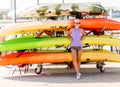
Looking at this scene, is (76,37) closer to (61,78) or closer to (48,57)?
(48,57)

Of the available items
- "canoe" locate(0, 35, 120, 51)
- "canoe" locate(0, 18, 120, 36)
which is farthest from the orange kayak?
"canoe" locate(0, 18, 120, 36)

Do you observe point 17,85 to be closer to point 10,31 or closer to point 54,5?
point 10,31

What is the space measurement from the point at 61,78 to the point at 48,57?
29.0 inches

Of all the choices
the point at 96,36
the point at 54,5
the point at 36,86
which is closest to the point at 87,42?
the point at 96,36

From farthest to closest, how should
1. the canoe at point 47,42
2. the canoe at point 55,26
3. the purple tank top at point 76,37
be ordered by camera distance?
the canoe at point 55,26 < the canoe at point 47,42 < the purple tank top at point 76,37

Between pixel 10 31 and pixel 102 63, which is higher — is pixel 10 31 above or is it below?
above

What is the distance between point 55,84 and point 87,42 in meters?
2.06

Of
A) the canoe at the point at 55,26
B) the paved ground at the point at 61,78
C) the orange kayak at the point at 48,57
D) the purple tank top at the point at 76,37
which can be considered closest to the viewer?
the paved ground at the point at 61,78

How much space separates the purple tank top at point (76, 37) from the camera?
456 inches

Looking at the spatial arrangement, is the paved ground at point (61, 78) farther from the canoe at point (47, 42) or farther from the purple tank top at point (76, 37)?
the purple tank top at point (76, 37)

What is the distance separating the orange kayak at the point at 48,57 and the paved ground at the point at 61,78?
0.44 m

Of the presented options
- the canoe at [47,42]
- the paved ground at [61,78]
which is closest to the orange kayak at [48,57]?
the canoe at [47,42]

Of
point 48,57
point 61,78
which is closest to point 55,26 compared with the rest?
point 48,57

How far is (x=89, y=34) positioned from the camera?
13.4 metres
